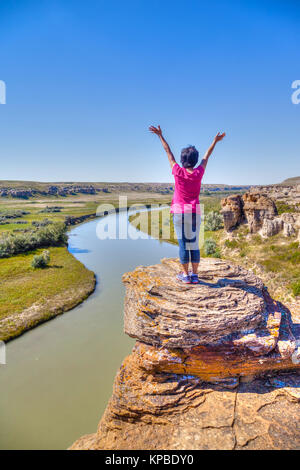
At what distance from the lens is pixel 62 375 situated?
12008mm

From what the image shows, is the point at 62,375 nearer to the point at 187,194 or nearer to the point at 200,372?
the point at 200,372

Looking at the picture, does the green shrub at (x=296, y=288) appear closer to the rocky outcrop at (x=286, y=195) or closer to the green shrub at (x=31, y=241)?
the rocky outcrop at (x=286, y=195)

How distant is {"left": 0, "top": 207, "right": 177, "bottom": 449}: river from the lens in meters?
9.30

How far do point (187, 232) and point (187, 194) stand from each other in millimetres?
1042

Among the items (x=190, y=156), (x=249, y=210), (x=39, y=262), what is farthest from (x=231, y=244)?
(x=190, y=156)

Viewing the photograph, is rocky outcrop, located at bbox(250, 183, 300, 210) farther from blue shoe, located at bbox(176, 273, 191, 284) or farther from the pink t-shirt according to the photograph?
the pink t-shirt

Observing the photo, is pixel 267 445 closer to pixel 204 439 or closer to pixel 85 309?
pixel 204 439

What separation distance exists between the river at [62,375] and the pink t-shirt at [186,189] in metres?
9.93

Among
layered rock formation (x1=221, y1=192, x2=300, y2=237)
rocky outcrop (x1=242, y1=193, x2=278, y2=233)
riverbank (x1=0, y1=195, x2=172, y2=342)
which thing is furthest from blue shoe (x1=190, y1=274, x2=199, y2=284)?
rocky outcrop (x1=242, y1=193, x2=278, y2=233)

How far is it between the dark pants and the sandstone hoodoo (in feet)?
4.14

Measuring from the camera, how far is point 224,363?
6062 millimetres

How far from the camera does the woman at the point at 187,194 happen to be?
546cm

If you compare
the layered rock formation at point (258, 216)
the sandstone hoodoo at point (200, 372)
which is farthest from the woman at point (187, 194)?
the layered rock formation at point (258, 216)

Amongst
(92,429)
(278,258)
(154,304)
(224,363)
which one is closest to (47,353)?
(92,429)
